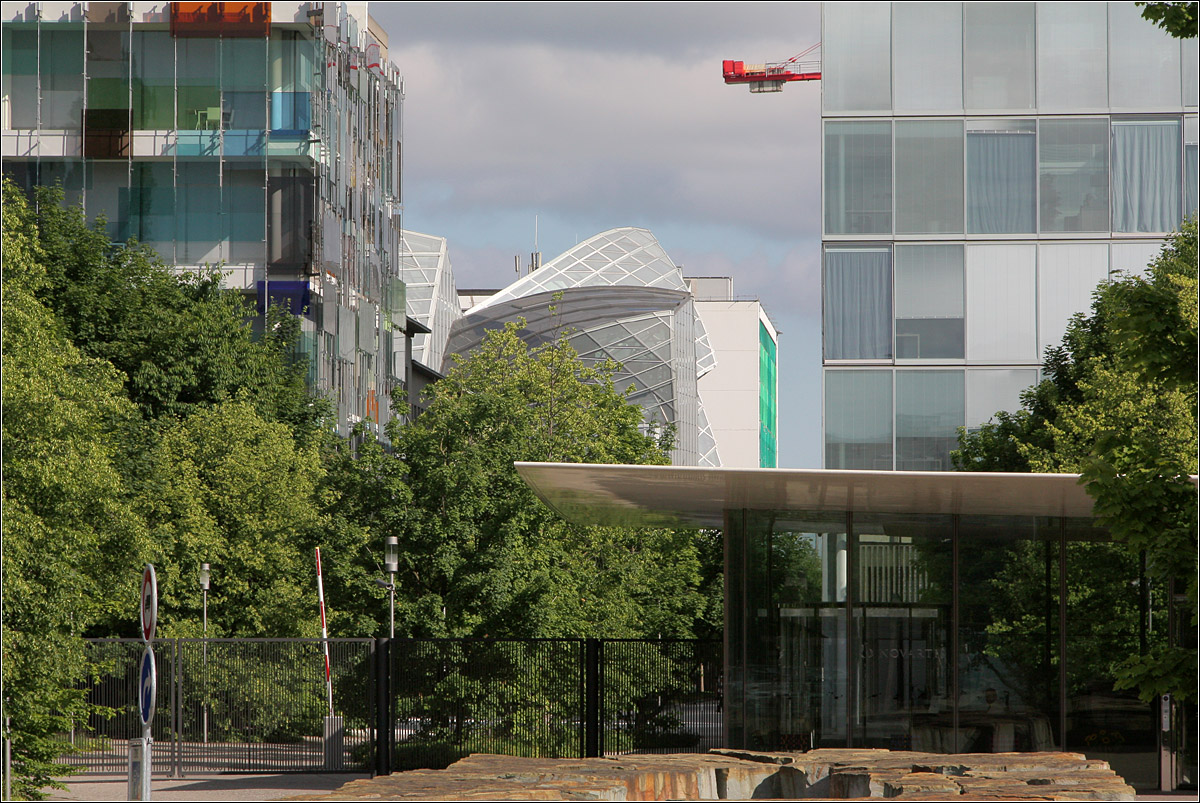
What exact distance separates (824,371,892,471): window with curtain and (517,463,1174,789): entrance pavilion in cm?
1366

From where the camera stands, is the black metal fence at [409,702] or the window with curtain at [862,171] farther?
the window with curtain at [862,171]

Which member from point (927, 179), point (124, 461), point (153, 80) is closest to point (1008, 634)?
point (927, 179)

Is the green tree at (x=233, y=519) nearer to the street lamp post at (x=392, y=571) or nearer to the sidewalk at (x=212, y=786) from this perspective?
the street lamp post at (x=392, y=571)

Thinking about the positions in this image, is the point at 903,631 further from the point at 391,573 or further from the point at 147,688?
the point at 147,688

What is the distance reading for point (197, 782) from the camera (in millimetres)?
21500

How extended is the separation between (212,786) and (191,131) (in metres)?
35.7

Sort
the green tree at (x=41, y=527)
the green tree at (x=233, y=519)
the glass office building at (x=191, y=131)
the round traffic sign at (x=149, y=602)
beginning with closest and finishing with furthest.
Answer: the round traffic sign at (x=149, y=602) < the green tree at (x=41, y=527) < the green tree at (x=233, y=519) < the glass office building at (x=191, y=131)

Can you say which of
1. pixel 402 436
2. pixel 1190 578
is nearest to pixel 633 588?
pixel 402 436

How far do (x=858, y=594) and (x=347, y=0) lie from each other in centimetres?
4597

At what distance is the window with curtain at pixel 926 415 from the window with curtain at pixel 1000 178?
3897 mm

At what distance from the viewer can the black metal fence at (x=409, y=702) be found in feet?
71.7

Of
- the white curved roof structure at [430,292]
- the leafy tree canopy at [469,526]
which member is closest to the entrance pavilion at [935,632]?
the leafy tree canopy at [469,526]

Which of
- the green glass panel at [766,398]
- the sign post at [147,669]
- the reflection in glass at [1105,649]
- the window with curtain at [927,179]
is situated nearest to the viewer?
the sign post at [147,669]

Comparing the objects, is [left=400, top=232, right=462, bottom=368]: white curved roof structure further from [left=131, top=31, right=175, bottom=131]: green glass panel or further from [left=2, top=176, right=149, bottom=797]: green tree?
[left=2, top=176, right=149, bottom=797]: green tree
